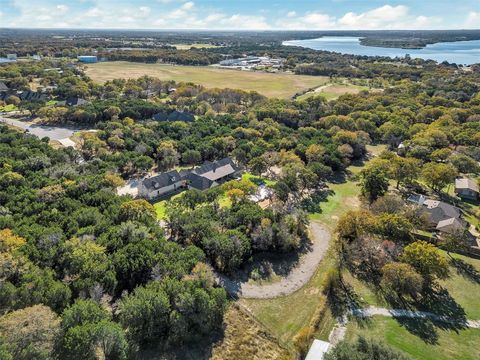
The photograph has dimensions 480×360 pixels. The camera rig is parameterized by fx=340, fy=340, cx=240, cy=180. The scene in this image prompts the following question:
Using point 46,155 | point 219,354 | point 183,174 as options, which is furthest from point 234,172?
point 219,354

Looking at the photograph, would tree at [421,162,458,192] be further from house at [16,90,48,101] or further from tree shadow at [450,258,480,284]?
house at [16,90,48,101]

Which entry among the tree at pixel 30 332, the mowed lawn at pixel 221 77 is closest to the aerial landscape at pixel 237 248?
the tree at pixel 30 332

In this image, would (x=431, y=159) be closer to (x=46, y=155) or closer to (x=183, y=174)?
(x=183, y=174)

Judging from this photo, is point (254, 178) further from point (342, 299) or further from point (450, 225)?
point (450, 225)

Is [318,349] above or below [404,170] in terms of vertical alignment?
below

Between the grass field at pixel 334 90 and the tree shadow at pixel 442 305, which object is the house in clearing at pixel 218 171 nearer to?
the tree shadow at pixel 442 305

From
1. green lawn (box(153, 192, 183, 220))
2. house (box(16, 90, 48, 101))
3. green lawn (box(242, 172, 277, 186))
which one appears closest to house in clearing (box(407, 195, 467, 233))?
green lawn (box(242, 172, 277, 186))

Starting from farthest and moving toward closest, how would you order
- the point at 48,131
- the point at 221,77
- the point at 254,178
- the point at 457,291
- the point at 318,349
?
the point at 221,77
the point at 48,131
the point at 254,178
the point at 457,291
the point at 318,349

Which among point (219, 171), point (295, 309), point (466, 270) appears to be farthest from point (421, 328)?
point (219, 171)
